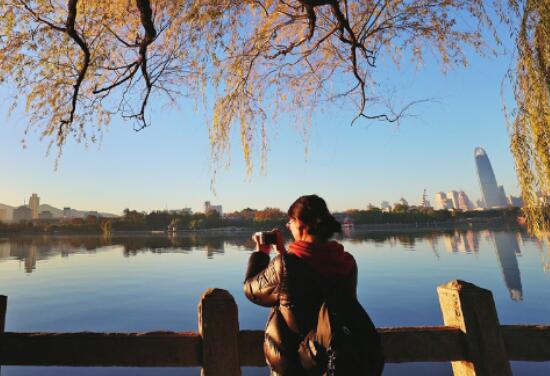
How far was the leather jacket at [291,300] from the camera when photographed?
1.25 meters

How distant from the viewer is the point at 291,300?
1264 millimetres

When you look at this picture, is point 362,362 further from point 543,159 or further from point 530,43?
point 530,43

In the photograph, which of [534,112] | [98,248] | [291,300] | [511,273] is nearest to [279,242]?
[291,300]

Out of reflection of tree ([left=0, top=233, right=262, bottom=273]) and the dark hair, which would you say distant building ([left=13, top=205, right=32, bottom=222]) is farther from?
the dark hair

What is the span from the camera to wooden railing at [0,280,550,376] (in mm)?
1555

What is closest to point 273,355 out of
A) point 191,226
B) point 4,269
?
point 4,269

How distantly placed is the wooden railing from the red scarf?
476 millimetres

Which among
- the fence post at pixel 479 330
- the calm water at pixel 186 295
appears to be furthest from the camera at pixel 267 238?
the calm water at pixel 186 295

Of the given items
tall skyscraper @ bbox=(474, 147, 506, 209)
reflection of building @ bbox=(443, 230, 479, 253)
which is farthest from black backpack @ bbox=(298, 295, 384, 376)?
tall skyscraper @ bbox=(474, 147, 506, 209)

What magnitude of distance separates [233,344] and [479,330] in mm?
1240

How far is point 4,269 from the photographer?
25.7m

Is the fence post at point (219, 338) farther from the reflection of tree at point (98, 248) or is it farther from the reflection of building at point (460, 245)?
the reflection of building at point (460, 245)

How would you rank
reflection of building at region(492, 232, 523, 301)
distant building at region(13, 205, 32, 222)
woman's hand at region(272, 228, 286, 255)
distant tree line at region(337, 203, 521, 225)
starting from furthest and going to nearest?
distant building at region(13, 205, 32, 222)
distant tree line at region(337, 203, 521, 225)
reflection of building at region(492, 232, 523, 301)
woman's hand at region(272, 228, 286, 255)

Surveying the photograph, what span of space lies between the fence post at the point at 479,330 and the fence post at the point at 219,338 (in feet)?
3.79
